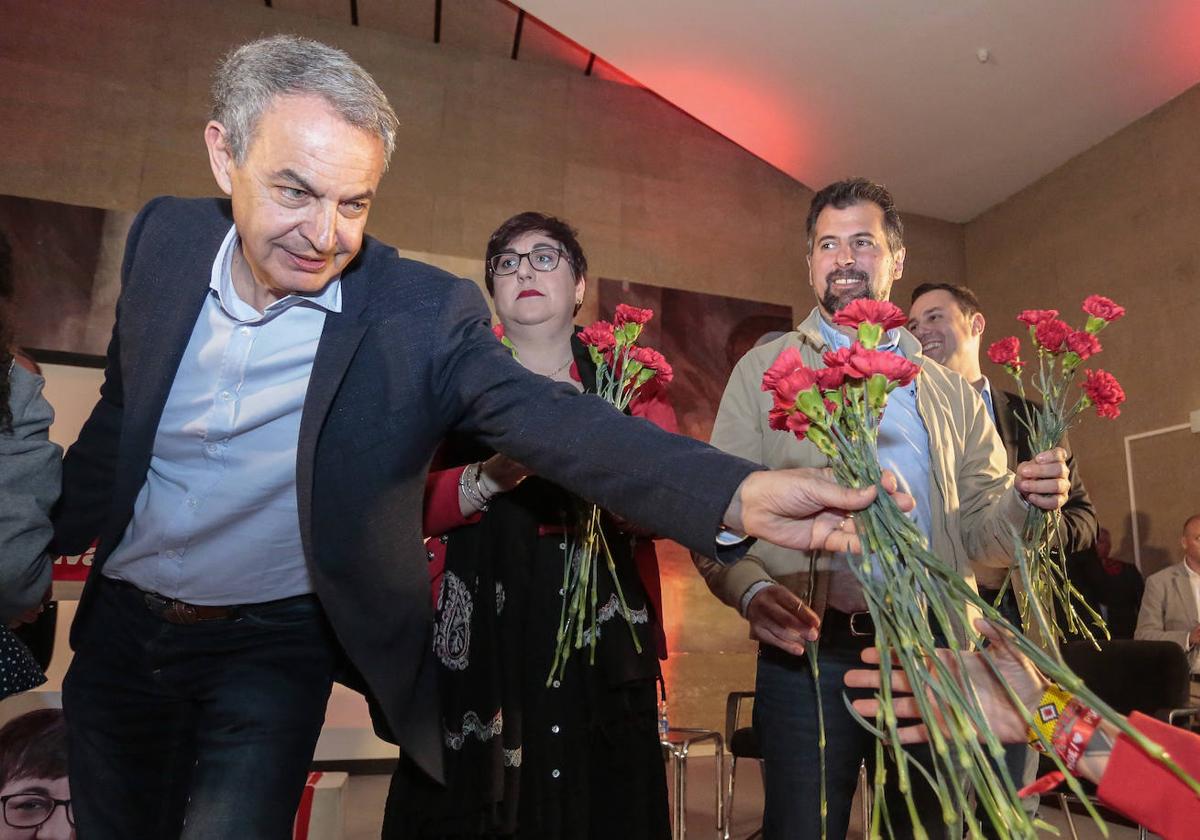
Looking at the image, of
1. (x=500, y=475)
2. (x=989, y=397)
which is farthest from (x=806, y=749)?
(x=989, y=397)

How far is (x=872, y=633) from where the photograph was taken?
1.92 meters

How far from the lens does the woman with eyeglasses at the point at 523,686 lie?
75.7 inches

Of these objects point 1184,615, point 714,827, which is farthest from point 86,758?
point 1184,615

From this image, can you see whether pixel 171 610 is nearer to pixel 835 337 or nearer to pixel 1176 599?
pixel 835 337

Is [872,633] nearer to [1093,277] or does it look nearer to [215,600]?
[215,600]

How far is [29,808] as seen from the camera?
277cm

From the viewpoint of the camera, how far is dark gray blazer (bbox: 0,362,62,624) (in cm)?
152

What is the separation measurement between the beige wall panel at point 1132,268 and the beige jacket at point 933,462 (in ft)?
18.7

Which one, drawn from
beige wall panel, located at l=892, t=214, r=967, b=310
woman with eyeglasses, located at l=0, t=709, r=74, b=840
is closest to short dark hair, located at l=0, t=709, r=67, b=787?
woman with eyeglasses, located at l=0, t=709, r=74, b=840

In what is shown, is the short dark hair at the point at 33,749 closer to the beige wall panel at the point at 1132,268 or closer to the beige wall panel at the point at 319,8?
the beige wall panel at the point at 319,8

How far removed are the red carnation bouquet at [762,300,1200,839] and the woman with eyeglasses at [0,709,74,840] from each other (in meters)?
2.58

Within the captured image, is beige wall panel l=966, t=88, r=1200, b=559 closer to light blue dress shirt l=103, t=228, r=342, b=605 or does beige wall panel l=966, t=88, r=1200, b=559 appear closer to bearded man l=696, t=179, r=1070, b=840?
bearded man l=696, t=179, r=1070, b=840

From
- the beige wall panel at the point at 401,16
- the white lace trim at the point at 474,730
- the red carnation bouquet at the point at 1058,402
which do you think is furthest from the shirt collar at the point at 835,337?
the beige wall panel at the point at 401,16

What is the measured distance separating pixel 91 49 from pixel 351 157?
22.7ft
